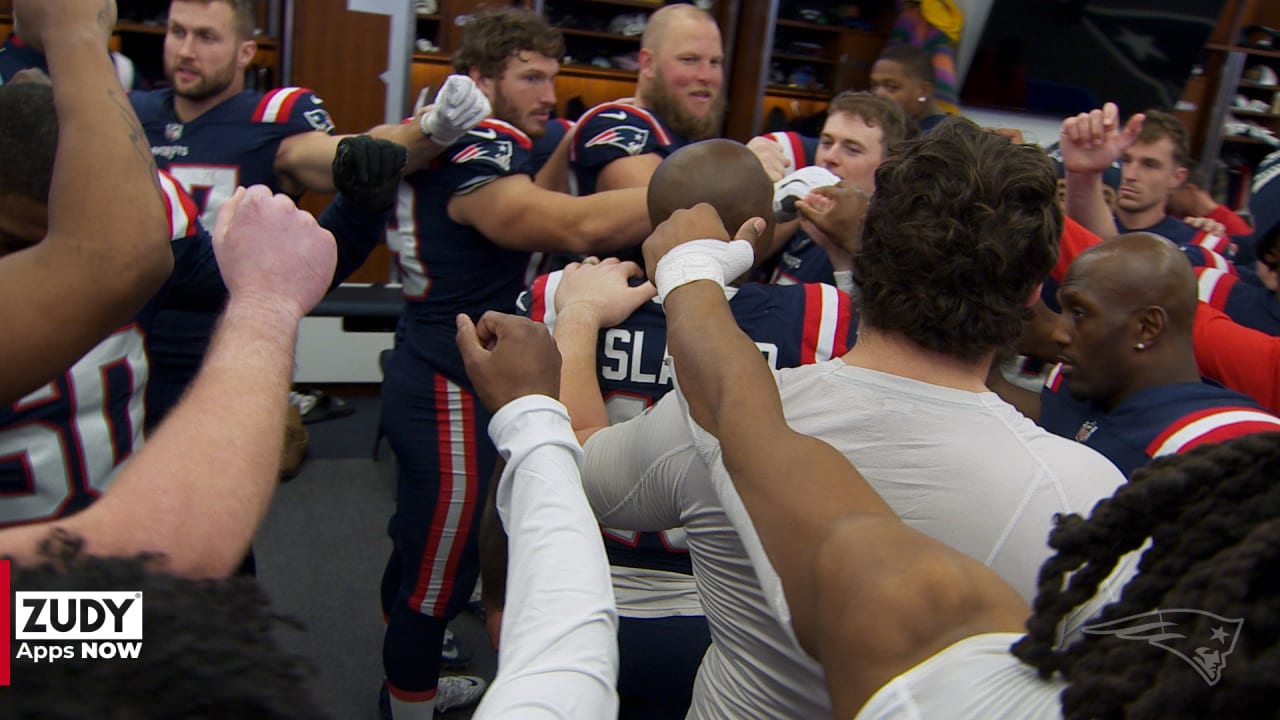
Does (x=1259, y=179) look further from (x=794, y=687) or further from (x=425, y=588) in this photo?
(x=425, y=588)

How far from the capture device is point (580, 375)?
4.59 ft

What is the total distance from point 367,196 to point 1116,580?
1.43 m

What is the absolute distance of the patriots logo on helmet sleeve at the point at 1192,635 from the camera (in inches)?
19.4

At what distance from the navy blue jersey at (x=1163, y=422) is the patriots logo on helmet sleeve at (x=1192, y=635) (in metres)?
0.89

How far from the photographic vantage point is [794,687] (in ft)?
2.85

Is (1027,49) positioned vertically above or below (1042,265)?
above

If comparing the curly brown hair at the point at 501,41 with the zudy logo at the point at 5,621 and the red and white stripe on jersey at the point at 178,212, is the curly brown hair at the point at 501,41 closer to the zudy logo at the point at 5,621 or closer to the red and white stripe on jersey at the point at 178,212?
the red and white stripe on jersey at the point at 178,212

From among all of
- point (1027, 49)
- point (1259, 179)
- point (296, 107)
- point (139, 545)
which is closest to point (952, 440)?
point (139, 545)

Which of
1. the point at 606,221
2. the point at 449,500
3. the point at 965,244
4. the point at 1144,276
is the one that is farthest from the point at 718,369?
the point at 449,500

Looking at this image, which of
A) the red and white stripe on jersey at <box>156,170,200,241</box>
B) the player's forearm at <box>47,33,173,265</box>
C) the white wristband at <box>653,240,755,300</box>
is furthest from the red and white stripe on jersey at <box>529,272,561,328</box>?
the player's forearm at <box>47,33,173,265</box>

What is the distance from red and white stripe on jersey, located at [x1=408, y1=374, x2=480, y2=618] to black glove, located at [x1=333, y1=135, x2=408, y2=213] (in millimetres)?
575

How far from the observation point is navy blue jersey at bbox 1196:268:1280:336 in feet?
6.60

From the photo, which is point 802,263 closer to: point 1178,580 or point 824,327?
point 824,327

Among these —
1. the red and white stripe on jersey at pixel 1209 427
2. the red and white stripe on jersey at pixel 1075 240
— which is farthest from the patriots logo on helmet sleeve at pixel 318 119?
the red and white stripe on jersey at pixel 1209 427
